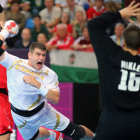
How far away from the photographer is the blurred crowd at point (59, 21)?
9995 millimetres

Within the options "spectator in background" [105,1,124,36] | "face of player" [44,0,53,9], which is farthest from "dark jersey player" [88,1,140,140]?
"face of player" [44,0,53,9]

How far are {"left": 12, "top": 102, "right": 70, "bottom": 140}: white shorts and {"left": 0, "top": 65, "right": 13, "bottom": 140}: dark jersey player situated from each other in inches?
4.9

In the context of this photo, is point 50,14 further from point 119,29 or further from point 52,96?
point 52,96

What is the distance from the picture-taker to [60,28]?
1016 cm

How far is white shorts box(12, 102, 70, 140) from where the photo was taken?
19.5 feet

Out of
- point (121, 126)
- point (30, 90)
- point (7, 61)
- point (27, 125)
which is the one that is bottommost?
point (27, 125)

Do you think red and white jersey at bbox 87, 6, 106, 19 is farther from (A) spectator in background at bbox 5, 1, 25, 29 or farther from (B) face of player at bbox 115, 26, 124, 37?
(A) spectator in background at bbox 5, 1, 25, 29

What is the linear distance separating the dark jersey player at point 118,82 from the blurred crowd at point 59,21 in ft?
17.8

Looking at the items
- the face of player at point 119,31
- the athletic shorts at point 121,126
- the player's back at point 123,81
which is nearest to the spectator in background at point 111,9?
the face of player at point 119,31

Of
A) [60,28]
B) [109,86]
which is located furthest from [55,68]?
[109,86]

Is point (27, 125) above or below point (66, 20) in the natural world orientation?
below

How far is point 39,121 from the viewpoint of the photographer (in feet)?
19.8

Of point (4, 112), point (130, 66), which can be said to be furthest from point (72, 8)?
point (130, 66)

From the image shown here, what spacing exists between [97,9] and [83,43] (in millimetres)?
1931
